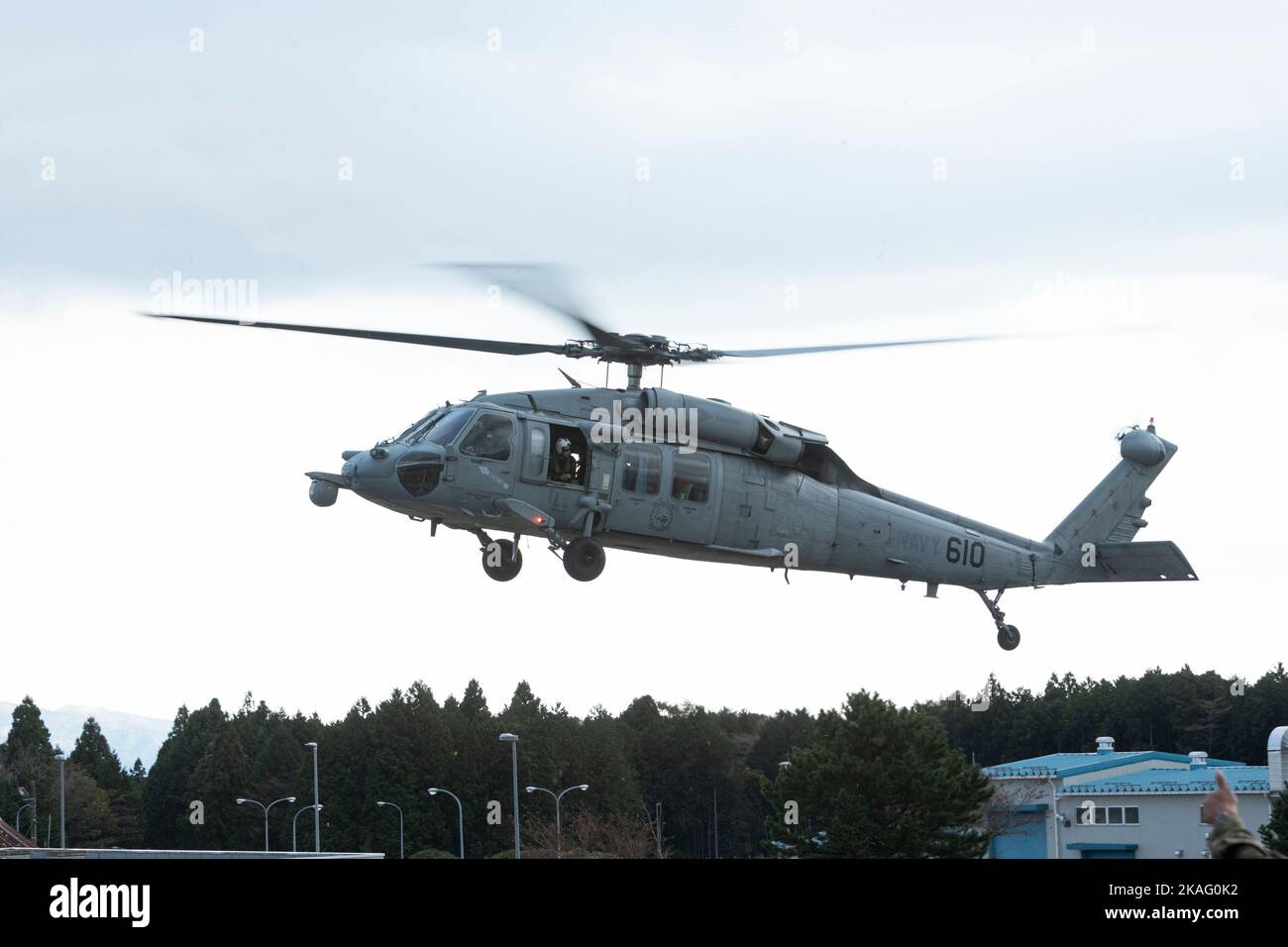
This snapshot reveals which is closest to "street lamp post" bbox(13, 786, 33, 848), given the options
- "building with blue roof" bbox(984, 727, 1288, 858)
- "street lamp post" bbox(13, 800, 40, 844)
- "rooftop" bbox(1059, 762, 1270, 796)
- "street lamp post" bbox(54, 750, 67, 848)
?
"street lamp post" bbox(13, 800, 40, 844)

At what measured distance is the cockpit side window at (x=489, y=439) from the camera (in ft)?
96.4

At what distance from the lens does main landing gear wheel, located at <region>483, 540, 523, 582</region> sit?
30.7 m

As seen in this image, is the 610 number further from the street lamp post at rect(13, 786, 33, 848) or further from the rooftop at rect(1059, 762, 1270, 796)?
the street lamp post at rect(13, 786, 33, 848)

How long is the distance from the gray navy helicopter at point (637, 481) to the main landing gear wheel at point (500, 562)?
3 cm

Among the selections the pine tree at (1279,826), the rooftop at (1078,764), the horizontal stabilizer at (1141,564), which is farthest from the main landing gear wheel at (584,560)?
the rooftop at (1078,764)

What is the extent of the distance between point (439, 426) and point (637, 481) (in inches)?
159

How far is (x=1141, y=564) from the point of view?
39.3m

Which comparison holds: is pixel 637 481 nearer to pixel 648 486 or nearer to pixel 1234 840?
pixel 648 486

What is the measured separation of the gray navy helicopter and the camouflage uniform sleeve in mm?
20548

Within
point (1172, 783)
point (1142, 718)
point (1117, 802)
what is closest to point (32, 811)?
point (1142, 718)

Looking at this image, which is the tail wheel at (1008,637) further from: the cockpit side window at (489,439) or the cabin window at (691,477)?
the cockpit side window at (489,439)
